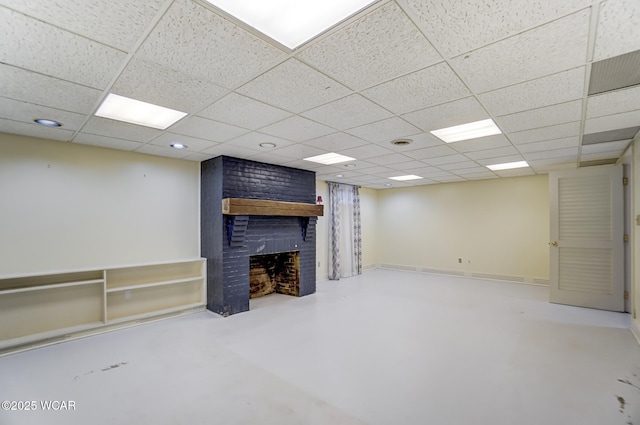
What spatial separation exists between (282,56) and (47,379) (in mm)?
3312

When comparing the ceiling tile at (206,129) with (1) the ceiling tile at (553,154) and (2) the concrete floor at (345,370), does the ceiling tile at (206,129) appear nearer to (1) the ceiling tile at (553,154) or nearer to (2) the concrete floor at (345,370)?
(2) the concrete floor at (345,370)

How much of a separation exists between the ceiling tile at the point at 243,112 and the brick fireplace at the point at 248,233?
156 centimetres

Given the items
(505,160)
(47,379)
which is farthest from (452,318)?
(47,379)

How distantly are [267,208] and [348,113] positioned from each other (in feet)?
7.62

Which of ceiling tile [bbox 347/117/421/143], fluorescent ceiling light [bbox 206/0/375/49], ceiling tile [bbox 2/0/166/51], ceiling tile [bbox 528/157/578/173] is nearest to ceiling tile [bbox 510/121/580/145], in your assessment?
ceiling tile [bbox 347/117/421/143]

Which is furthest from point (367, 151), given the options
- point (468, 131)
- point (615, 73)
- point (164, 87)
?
point (164, 87)

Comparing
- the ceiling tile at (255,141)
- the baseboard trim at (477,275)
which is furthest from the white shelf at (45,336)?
the baseboard trim at (477,275)

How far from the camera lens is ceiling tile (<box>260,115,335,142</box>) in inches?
112

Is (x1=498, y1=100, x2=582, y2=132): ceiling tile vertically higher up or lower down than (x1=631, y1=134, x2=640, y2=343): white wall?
higher up

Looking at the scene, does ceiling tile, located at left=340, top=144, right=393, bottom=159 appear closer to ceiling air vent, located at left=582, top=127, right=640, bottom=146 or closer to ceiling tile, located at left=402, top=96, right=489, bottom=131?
ceiling tile, located at left=402, top=96, right=489, bottom=131

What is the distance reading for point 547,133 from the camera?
320 centimetres

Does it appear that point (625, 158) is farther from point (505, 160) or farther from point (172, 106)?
point (172, 106)

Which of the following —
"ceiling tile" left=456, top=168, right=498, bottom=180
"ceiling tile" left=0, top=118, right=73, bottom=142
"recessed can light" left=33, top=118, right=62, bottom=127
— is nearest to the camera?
"recessed can light" left=33, top=118, right=62, bottom=127

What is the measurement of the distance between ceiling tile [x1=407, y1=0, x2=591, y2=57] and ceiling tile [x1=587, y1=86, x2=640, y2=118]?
1380 mm
